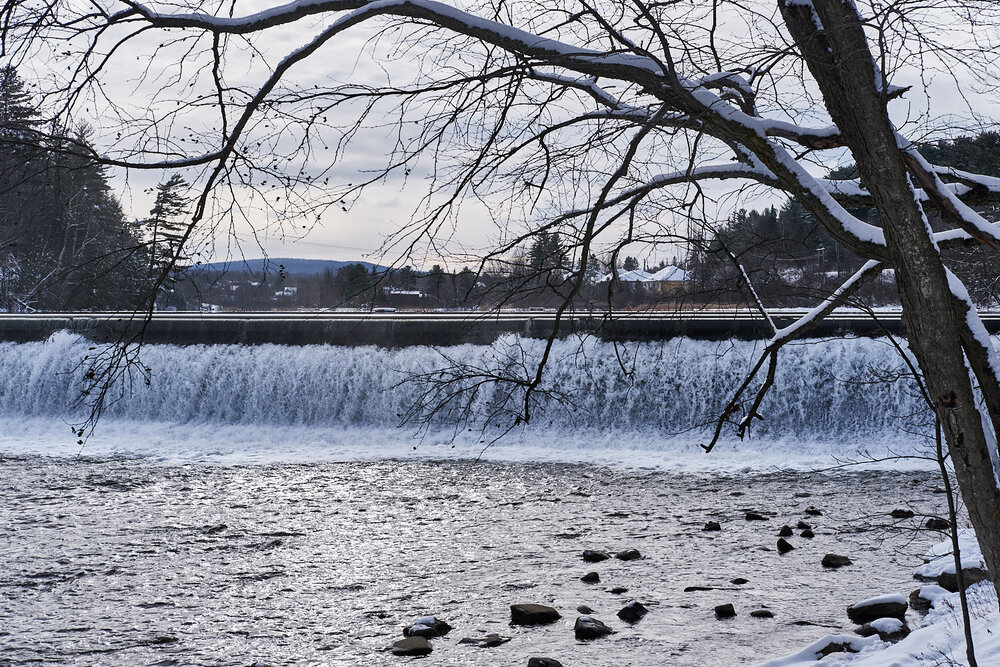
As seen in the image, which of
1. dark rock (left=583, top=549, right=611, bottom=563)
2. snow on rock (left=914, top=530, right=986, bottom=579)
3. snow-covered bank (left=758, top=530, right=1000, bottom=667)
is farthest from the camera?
dark rock (left=583, top=549, right=611, bottom=563)

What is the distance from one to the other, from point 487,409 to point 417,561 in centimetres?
784

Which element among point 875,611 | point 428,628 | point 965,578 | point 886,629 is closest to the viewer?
point 886,629

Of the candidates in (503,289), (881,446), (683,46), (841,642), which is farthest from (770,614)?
(881,446)

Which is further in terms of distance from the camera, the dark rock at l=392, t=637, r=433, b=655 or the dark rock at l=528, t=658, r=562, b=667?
the dark rock at l=392, t=637, r=433, b=655

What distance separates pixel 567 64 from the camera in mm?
3840

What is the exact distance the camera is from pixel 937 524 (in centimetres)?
920

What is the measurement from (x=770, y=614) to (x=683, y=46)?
4391 mm

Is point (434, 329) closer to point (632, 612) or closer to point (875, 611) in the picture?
point (632, 612)

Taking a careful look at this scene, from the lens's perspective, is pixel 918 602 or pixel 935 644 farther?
pixel 918 602

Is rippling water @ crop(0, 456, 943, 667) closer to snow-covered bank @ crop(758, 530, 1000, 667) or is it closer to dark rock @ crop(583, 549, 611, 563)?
dark rock @ crop(583, 549, 611, 563)

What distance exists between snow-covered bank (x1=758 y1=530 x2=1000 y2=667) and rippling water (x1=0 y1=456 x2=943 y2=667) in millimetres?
373

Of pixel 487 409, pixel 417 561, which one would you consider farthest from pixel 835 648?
pixel 487 409

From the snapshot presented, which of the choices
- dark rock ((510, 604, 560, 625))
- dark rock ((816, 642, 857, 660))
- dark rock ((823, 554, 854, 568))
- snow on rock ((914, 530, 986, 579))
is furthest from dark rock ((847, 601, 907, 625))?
dark rock ((510, 604, 560, 625))

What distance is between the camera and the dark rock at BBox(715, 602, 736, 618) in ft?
21.8
